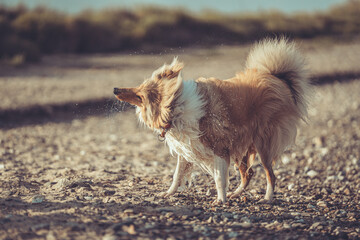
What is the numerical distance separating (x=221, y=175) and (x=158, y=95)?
3.78ft

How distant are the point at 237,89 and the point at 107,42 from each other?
14.2 metres

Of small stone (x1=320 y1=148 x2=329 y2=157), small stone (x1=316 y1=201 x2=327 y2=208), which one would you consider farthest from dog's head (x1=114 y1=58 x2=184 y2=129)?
small stone (x1=320 y1=148 x2=329 y2=157)

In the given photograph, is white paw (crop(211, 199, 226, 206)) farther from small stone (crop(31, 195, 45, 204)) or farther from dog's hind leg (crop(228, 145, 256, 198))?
small stone (crop(31, 195, 45, 204))

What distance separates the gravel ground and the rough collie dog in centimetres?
45

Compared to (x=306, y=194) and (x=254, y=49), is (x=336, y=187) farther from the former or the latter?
(x=254, y=49)

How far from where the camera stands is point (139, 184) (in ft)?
18.1

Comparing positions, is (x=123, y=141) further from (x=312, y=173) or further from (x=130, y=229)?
(x=130, y=229)

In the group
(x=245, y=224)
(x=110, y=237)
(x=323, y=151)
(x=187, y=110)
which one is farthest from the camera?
(x=323, y=151)

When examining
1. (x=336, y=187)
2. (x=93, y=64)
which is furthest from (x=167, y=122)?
(x=93, y=64)

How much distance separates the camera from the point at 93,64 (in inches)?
620

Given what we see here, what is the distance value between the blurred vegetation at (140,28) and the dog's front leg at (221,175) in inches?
418

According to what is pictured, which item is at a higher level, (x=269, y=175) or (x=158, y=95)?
(x=158, y=95)

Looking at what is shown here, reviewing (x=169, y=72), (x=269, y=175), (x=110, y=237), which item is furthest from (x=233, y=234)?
(x=169, y=72)

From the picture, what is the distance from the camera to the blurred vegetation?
17.0 meters
